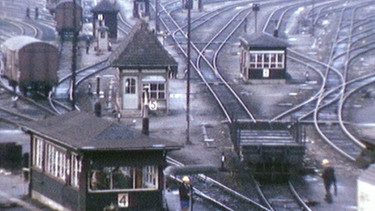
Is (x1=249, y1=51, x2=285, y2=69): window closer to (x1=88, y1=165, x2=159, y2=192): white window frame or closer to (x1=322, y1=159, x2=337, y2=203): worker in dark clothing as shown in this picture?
(x1=322, y1=159, x2=337, y2=203): worker in dark clothing

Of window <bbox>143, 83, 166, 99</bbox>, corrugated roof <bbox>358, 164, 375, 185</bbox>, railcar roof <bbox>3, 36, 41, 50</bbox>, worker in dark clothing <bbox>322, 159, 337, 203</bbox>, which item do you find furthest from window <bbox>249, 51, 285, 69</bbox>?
corrugated roof <bbox>358, 164, 375, 185</bbox>

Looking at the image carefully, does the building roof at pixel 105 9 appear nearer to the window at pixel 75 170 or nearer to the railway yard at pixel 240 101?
the railway yard at pixel 240 101

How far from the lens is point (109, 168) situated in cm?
2342

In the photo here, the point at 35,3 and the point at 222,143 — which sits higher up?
the point at 35,3

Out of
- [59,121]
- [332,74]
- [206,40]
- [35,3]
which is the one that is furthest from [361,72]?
[35,3]

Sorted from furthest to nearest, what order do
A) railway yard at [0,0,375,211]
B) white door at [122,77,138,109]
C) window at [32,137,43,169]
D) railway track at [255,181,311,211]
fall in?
1. white door at [122,77,138,109]
2. railway yard at [0,0,375,211]
3. railway track at [255,181,311,211]
4. window at [32,137,43,169]

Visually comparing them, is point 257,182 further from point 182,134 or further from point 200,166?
point 182,134

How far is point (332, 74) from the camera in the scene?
175ft

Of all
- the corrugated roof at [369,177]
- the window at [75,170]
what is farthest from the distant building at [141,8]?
the corrugated roof at [369,177]

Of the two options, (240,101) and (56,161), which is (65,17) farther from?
(56,161)

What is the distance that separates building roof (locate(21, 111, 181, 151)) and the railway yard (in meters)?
1.76

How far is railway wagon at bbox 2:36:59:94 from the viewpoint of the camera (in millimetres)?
46219

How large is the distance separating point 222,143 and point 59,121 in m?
10.6

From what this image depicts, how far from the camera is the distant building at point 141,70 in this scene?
40.9 meters
